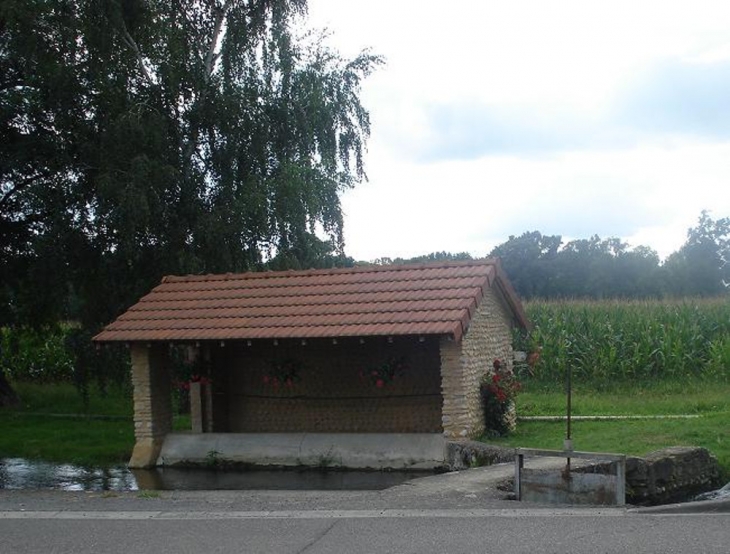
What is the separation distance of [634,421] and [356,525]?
35.1 ft

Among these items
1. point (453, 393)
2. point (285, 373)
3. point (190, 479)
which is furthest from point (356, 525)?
point (285, 373)

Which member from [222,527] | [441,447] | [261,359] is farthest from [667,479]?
[261,359]

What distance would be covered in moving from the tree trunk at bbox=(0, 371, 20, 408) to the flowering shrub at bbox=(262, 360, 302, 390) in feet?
42.1

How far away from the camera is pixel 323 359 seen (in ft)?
62.4

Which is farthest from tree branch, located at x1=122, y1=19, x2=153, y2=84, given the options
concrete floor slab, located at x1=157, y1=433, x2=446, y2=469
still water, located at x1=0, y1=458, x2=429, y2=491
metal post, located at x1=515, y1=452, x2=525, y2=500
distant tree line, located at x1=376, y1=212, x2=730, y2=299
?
distant tree line, located at x1=376, y1=212, x2=730, y2=299

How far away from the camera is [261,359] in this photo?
19.6 m

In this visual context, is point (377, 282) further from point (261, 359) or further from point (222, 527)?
point (222, 527)

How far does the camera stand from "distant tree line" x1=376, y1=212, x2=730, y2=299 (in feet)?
207

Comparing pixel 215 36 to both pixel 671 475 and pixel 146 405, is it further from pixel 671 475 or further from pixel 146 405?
pixel 671 475

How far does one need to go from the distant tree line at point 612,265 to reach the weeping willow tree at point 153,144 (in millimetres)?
37609

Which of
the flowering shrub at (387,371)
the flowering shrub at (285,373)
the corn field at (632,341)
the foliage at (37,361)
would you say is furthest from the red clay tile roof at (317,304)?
the foliage at (37,361)

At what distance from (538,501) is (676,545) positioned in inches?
151

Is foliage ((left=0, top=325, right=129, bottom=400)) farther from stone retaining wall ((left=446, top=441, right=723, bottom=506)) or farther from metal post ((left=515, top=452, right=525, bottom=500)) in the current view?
metal post ((left=515, top=452, right=525, bottom=500))

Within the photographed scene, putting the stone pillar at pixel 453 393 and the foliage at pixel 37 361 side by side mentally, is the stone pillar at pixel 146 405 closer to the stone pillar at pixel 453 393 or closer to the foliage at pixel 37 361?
the stone pillar at pixel 453 393
